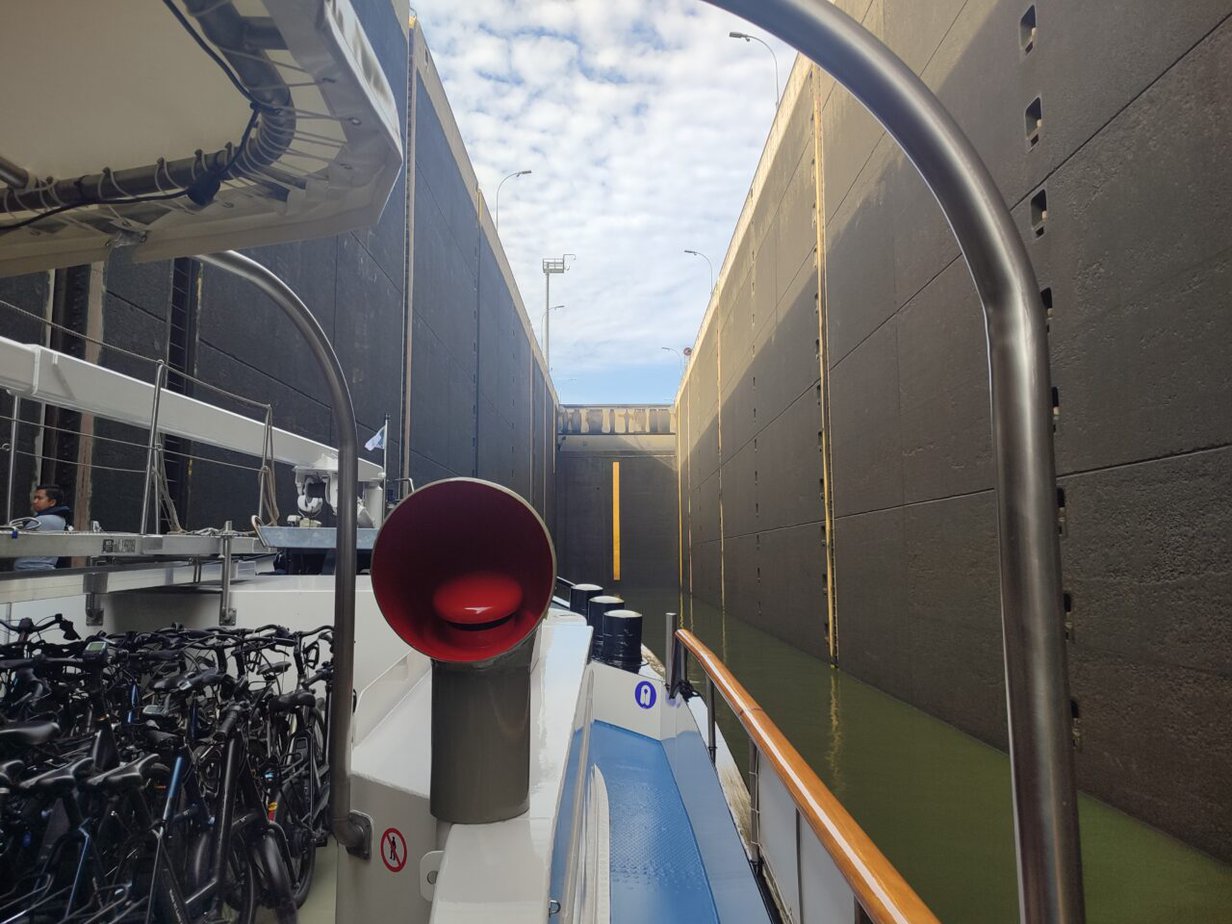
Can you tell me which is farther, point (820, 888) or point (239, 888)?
point (239, 888)

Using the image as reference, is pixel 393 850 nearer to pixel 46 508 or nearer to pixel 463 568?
pixel 463 568

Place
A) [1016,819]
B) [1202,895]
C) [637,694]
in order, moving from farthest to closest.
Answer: [637,694] < [1202,895] < [1016,819]

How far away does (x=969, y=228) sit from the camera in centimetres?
100

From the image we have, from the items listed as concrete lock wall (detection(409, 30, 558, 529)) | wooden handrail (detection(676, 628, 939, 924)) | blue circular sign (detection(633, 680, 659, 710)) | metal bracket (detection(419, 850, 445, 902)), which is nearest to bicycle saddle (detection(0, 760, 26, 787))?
metal bracket (detection(419, 850, 445, 902))

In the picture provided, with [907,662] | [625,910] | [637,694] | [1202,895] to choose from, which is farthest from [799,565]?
[625,910]

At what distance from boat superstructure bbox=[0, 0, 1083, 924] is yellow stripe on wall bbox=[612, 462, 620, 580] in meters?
24.9

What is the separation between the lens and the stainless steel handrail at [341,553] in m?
1.67

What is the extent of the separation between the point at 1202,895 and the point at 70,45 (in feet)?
14.8

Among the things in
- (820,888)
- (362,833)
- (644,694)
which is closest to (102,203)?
(362,833)

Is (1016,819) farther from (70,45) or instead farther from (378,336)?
(378,336)

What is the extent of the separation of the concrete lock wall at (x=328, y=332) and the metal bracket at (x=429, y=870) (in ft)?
5.79

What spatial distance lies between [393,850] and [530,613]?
0.65 metres

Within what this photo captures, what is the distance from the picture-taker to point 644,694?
4879 millimetres

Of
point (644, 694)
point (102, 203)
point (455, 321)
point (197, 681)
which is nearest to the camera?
point (102, 203)
